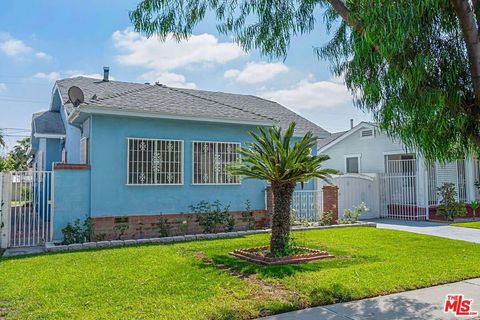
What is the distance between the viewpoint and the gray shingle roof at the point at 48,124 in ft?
58.9

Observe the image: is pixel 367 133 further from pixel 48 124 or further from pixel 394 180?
pixel 48 124

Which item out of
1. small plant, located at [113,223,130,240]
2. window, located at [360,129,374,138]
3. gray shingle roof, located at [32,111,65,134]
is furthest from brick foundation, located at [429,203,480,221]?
gray shingle roof, located at [32,111,65,134]

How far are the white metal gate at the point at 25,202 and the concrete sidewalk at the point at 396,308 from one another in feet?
29.5

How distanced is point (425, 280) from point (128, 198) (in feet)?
30.1

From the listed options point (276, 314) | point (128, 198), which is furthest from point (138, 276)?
point (128, 198)

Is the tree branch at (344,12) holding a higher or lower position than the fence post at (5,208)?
higher

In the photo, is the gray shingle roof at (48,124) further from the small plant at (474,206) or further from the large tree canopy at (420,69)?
the small plant at (474,206)

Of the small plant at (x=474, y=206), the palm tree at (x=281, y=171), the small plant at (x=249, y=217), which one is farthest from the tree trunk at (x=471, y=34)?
the small plant at (x=474, y=206)

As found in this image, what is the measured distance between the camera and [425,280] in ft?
25.0

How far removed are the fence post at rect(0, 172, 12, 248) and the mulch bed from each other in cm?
664

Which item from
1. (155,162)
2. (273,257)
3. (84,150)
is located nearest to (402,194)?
(273,257)

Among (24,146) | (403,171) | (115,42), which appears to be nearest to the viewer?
(115,42)

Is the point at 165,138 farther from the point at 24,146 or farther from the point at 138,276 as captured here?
the point at 24,146

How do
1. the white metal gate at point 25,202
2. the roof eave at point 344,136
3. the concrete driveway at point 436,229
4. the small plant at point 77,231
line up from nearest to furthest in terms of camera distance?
the white metal gate at point 25,202 < the small plant at point 77,231 < the concrete driveway at point 436,229 < the roof eave at point 344,136
